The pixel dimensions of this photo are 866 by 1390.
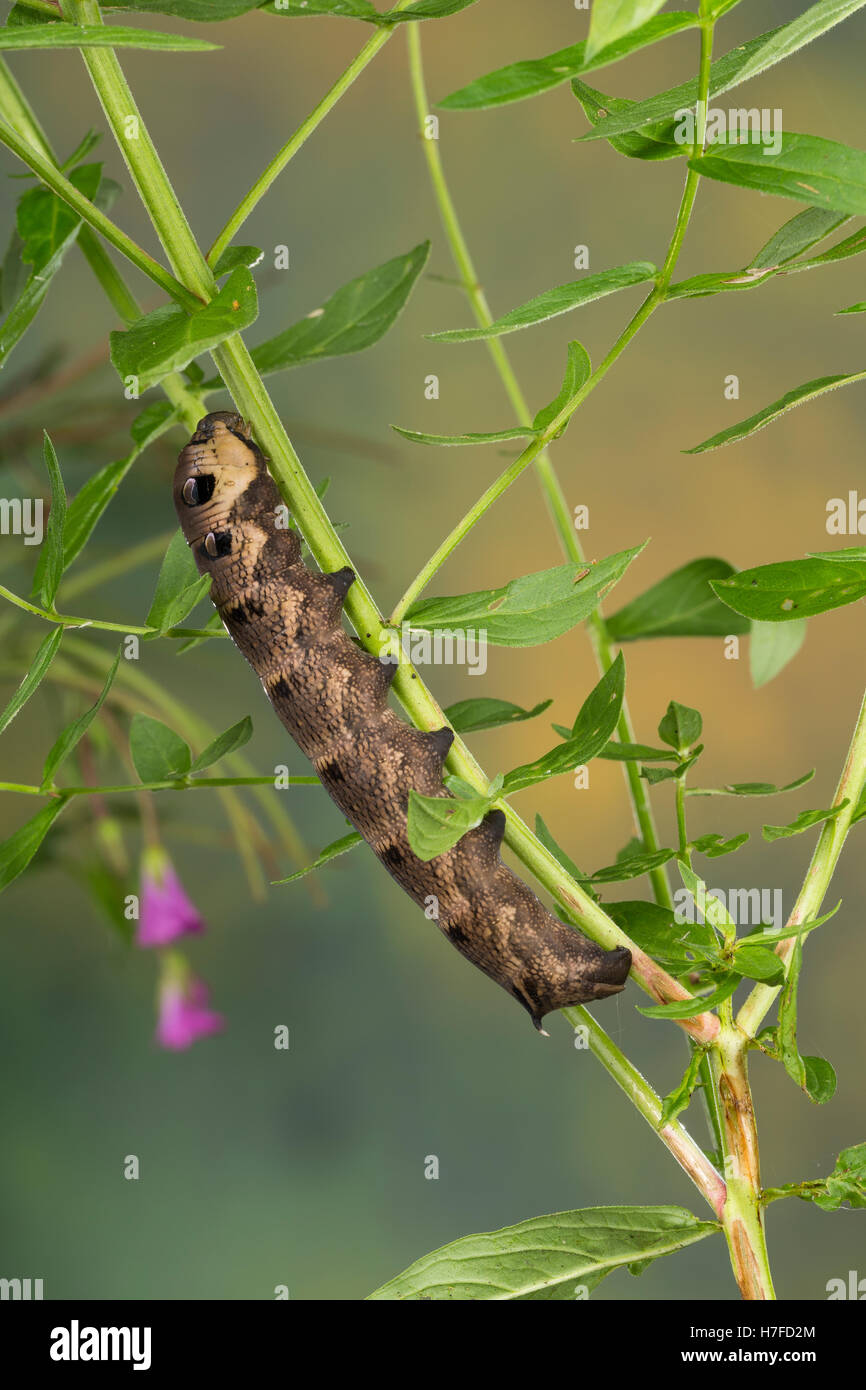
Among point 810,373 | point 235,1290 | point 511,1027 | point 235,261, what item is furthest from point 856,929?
point 235,261

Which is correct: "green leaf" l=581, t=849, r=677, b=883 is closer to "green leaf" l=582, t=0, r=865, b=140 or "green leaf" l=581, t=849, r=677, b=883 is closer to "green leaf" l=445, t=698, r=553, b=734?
"green leaf" l=445, t=698, r=553, b=734

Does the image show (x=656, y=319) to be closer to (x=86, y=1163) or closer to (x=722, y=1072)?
(x=722, y=1072)

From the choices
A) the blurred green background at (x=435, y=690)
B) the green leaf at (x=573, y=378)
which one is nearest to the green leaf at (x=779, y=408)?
the green leaf at (x=573, y=378)

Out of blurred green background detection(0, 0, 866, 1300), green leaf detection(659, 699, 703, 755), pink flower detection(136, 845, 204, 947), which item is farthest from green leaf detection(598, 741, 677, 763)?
blurred green background detection(0, 0, 866, 1300)

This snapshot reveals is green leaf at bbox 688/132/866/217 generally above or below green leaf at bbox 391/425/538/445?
above

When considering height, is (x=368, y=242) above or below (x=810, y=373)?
above

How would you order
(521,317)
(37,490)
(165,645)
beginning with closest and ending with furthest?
1. (521,317)
2. (37,490)
3. (165,645)
